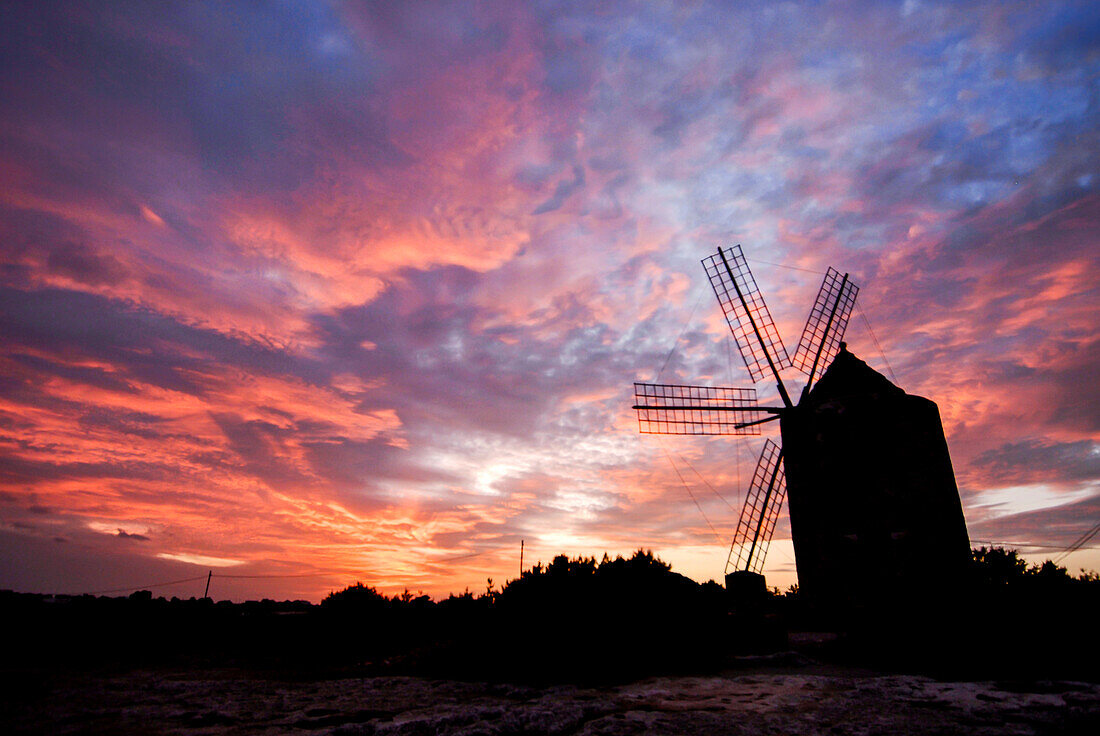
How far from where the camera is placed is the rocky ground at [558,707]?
14.3 feet

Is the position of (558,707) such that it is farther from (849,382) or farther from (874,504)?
(849,382)

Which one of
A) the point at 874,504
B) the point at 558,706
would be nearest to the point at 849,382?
the point at 874,504

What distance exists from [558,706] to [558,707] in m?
0.06

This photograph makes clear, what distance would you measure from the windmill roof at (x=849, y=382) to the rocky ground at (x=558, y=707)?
42.7 feet

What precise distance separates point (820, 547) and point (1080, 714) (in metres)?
13.5

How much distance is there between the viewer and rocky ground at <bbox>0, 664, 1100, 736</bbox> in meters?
4.34

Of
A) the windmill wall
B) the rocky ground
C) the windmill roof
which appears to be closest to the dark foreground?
the rocky ground

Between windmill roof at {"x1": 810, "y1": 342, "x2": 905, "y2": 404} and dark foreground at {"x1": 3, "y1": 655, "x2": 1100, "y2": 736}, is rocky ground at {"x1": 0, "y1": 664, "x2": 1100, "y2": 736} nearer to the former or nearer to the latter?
dark foreground at {"x1": 3, "y1": 655, "x2": 1100, "y2": 736}

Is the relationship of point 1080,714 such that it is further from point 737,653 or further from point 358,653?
point 358,653

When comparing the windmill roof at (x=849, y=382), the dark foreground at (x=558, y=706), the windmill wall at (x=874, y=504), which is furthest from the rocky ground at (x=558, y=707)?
the windmill roof at (x=849, y=382)

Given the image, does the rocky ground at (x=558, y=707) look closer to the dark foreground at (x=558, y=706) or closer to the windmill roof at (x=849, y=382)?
the dark foreground at (x=558, y=706)

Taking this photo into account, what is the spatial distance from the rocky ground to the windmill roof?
1301 cm

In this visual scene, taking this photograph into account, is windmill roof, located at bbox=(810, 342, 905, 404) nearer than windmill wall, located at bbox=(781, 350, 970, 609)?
No

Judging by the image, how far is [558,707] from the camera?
4984mm
